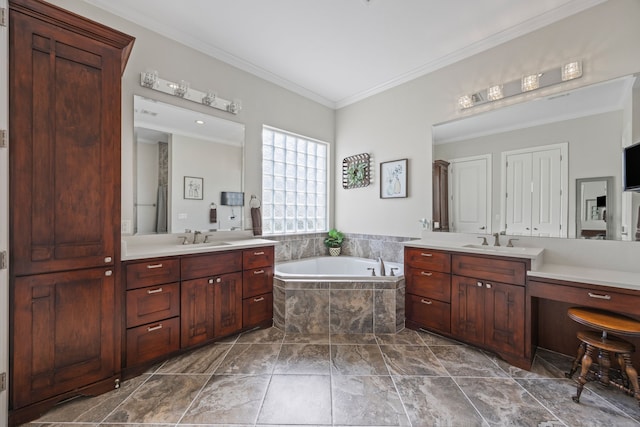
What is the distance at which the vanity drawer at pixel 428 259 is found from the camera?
102 inches

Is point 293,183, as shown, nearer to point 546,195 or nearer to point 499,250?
point 499,250

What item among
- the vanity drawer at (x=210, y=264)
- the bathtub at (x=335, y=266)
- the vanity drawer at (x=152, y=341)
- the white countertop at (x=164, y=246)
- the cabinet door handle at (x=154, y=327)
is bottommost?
the vanity drawer at (x=152, y=341)

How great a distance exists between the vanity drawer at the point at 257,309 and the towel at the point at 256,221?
0.83 metres

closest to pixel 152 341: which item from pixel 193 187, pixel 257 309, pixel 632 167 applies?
pixel 257 309

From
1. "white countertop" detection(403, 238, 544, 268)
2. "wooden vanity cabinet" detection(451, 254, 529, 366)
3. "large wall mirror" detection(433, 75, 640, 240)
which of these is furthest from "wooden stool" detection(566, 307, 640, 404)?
"large wall mirror" detection(433, 75, 640, 240)

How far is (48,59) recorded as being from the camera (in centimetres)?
161

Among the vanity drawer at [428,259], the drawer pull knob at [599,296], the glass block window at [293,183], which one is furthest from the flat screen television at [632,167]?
the glass block window at [293,183]

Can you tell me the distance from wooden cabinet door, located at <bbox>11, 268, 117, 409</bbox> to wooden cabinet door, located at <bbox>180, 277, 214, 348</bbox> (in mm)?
498

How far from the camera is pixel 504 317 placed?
2.21 meters

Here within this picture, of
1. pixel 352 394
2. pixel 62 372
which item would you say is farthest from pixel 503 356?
Result: pixel 62 372

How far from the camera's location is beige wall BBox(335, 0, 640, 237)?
83.3 inches

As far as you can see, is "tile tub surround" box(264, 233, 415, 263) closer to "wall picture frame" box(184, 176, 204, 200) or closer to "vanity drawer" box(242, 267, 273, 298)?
"vanity drawer" box(242, 267, 273, 298)

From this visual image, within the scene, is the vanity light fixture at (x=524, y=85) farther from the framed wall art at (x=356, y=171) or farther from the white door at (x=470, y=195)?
the framed wall art at (x=356, y=171)

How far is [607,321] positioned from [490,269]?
728mm
